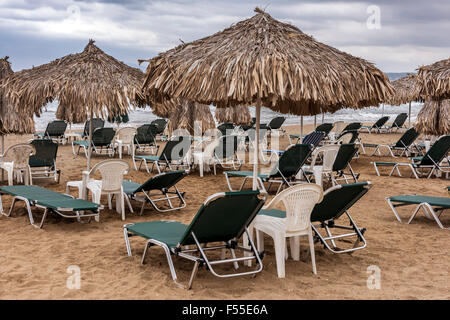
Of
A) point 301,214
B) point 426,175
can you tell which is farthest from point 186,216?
point 426,175

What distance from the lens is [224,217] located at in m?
3.83

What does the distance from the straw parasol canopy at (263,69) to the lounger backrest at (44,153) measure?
3.70 m

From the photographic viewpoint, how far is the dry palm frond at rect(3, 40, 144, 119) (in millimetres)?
6734

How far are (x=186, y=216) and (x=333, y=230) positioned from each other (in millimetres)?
1817

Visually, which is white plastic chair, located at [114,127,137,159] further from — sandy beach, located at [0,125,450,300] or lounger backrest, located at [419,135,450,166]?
lounger backrest, located at [419,135,450,166]

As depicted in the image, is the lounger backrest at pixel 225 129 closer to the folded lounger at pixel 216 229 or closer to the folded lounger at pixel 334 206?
the folded lounger at pixel 334 206

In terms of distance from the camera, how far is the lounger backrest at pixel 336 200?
14.5ft

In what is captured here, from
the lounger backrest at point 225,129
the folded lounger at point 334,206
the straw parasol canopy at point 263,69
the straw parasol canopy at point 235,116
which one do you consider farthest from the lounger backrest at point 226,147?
the straw parasol canopy at point 235,116

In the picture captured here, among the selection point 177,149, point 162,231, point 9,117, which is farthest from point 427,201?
point 9,117

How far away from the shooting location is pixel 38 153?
8.48 metres
